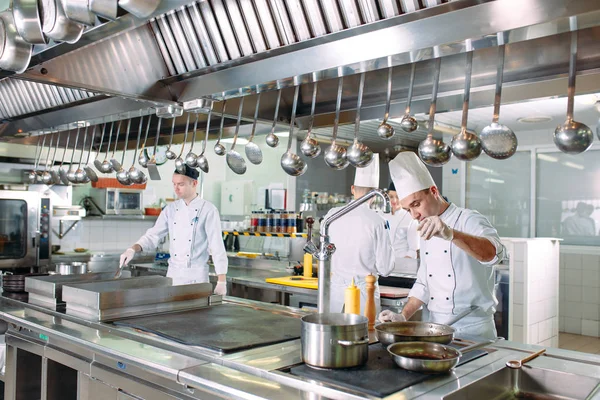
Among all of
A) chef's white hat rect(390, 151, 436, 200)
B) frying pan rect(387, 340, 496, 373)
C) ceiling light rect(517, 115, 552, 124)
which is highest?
ceiling light rect(517, 115, 552, 124)

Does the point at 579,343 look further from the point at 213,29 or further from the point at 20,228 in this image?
the point at 20,228

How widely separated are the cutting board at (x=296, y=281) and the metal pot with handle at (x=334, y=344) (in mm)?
2431

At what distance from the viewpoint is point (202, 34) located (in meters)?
2.80

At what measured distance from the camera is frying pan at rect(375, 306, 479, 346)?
1.85 meters

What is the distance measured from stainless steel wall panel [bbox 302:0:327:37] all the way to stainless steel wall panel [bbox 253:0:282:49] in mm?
216

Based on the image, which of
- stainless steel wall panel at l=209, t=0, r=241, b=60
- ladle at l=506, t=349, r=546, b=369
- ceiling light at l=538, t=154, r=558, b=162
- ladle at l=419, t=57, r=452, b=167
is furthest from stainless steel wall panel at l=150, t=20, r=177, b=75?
ceiling light at l=538, t=154, r=558, b=162

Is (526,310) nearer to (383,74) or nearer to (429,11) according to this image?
(383,74)

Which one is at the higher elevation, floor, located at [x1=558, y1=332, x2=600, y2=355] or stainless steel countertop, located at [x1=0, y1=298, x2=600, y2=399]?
stainless steel countertop, located at [x1=0, y1=298, x2=600, y2=399]

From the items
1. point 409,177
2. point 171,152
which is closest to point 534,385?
point 409,177

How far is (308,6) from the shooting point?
228 centimetres

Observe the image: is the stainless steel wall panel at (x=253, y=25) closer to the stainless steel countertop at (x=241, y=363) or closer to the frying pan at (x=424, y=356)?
the stainless steel countertop at (x=241, y=363)

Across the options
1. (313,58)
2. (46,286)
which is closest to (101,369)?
(46,286)

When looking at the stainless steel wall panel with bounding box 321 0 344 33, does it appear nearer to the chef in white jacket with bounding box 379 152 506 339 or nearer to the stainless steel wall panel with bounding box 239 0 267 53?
the stainless steel wall panel with bounding box 239 0 267 53

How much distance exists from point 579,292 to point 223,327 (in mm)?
7059
